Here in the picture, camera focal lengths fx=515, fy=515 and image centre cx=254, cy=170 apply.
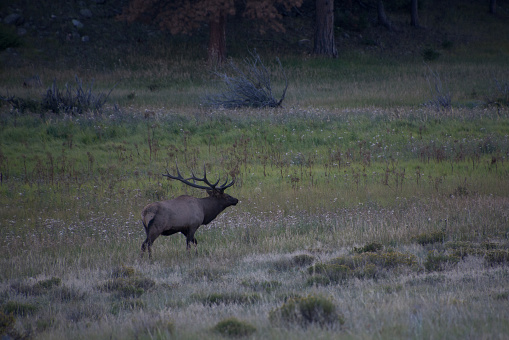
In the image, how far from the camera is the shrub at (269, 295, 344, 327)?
16.7 ft

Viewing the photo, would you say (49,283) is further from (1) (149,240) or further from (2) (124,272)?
(1) (149,240)

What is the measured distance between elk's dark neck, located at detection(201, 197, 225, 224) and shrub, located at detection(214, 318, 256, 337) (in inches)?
171

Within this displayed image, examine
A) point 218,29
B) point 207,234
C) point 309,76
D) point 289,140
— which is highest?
point 218,29

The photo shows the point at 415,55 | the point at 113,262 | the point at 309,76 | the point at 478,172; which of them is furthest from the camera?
the point at 415,55

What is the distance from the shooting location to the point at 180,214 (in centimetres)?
855

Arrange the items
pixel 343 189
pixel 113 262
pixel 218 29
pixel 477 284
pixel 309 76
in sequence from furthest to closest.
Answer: pixel 218 29
pixel 309 76
pixel 343 189
pixel 113 262
pixel 477 284

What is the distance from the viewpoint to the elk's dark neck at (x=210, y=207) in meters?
9.24

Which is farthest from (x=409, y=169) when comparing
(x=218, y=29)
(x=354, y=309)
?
(x=218, y=29)

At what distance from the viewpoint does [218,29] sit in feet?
99.3

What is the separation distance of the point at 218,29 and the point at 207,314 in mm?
26612

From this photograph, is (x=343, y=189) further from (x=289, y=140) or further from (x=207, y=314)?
(x=207, y=314)

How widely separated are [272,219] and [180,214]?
2.68 metres

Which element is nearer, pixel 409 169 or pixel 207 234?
pixel 207 234

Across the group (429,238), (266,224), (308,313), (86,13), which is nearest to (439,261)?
(429,238)
